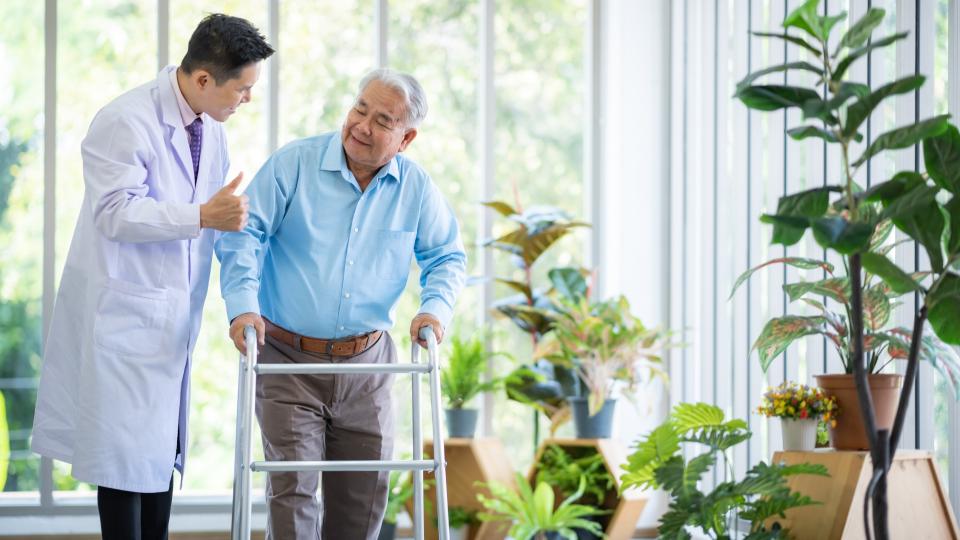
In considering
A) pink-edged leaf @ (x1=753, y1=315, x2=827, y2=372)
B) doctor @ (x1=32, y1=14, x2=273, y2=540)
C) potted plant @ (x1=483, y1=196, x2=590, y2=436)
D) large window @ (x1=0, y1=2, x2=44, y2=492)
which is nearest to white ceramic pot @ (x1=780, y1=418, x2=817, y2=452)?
pink-edged leaf @ (x1=753, y1=315, x2=827, y2=372)

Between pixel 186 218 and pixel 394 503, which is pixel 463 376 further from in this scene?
pixel 186 218

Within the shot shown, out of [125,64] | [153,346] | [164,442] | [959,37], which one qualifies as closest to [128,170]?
[153,346]

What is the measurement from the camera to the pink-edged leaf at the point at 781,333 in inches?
115

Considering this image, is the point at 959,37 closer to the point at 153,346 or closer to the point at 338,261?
the point at 338,261

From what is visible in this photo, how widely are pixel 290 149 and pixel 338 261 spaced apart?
0.99 feet

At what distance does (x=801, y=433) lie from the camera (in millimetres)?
3078

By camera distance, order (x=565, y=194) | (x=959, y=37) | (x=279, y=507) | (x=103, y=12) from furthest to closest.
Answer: (x=565, y=194)
(x=103, y=12)
(x=959, y=37)
(x=279, y=507)

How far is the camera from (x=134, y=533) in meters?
2.45

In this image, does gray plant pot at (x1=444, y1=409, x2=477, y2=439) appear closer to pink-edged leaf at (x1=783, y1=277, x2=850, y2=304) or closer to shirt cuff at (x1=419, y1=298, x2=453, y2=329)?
shirt cuff at (x1=419, y1=298, x2=453, y2=329)

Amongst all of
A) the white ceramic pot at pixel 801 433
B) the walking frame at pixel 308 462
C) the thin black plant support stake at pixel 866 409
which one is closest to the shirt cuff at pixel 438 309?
the walking frame at pixel 308 462

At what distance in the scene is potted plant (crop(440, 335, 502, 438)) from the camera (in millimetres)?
4285

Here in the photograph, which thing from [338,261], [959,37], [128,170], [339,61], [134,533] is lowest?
[134,533]

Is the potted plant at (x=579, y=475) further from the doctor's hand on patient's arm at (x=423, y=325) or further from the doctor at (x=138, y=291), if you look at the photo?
the doctor at (x=138, y=291)

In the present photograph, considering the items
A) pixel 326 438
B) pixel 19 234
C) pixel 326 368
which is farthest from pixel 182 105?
pixel 19 234
